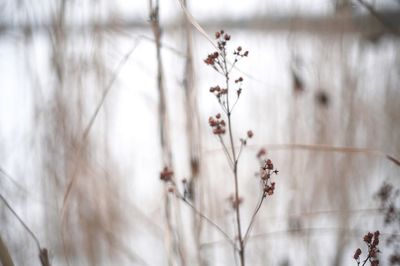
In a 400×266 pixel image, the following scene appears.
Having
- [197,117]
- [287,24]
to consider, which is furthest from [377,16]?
[287,24]

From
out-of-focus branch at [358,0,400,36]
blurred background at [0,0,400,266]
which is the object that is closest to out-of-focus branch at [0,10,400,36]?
blurred background at [0,0,400,266]

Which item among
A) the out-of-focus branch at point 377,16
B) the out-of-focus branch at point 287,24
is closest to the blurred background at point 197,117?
the out-of-focus branch at point 287,24

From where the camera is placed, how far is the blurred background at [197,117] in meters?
0.78

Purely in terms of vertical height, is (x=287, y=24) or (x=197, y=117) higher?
(x=287, y=24)

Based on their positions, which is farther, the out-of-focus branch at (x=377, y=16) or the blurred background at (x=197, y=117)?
the blurred background at (x=197, y=117)

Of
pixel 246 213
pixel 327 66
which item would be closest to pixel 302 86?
pixel 327 66

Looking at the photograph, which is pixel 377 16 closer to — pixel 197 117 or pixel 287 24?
pixel 197 117

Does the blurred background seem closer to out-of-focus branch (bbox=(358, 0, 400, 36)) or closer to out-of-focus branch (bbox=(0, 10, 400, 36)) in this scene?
out-of-focus branch (bbox=(0, 10, 400, 36))

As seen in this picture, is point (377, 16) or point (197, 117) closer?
point (377, 16)

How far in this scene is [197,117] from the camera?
2.14 feet

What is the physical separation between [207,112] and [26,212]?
0.50 m

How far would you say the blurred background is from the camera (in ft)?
2.56

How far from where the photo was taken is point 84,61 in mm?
786

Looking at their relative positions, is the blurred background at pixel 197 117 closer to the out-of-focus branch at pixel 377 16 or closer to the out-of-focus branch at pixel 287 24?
the out-of-focus branch at pixel 287 24
